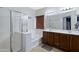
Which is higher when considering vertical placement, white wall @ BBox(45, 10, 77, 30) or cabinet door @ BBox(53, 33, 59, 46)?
white wall @ BBox(45, 10, 77, 30)

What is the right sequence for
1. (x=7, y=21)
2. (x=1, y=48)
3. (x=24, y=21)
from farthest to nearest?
1. (x=24, y=21)
2. (x=7, y=21)
3. (x=1, y=48)

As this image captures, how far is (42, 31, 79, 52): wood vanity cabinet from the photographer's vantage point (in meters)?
2.32

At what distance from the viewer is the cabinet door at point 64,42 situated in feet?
8.25

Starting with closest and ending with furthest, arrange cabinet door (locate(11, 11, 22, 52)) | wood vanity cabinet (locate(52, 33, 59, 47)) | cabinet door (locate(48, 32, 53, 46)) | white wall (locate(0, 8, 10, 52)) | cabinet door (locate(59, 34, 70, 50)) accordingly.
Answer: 1. white wall (locate(0, 8, 10, 52))
2. cabinet door (locate(11, 11, 22, 52))
3. cabinet door (locate(59, 34, 70, 50))
4. wood vanity cabinet (locate(52, 33, 59, 47))
5. cabinet door (locate(48, 32, 53, 46))

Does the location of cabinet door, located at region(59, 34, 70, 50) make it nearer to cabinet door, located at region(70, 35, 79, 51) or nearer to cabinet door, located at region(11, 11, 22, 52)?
cabinet door, located at region(70, 35, 79, 51)

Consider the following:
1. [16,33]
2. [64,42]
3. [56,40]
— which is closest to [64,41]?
[64,42]

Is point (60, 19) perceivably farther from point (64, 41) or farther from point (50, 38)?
point (50, 38)

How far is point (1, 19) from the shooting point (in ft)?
5.56

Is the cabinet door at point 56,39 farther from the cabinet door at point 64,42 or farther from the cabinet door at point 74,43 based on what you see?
the cabinet door at point 74,43

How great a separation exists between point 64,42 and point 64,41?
31 millimetres

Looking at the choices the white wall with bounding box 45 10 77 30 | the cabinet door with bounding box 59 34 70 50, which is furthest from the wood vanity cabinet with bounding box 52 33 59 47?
the white wall with bounding box 45 10 77 30
